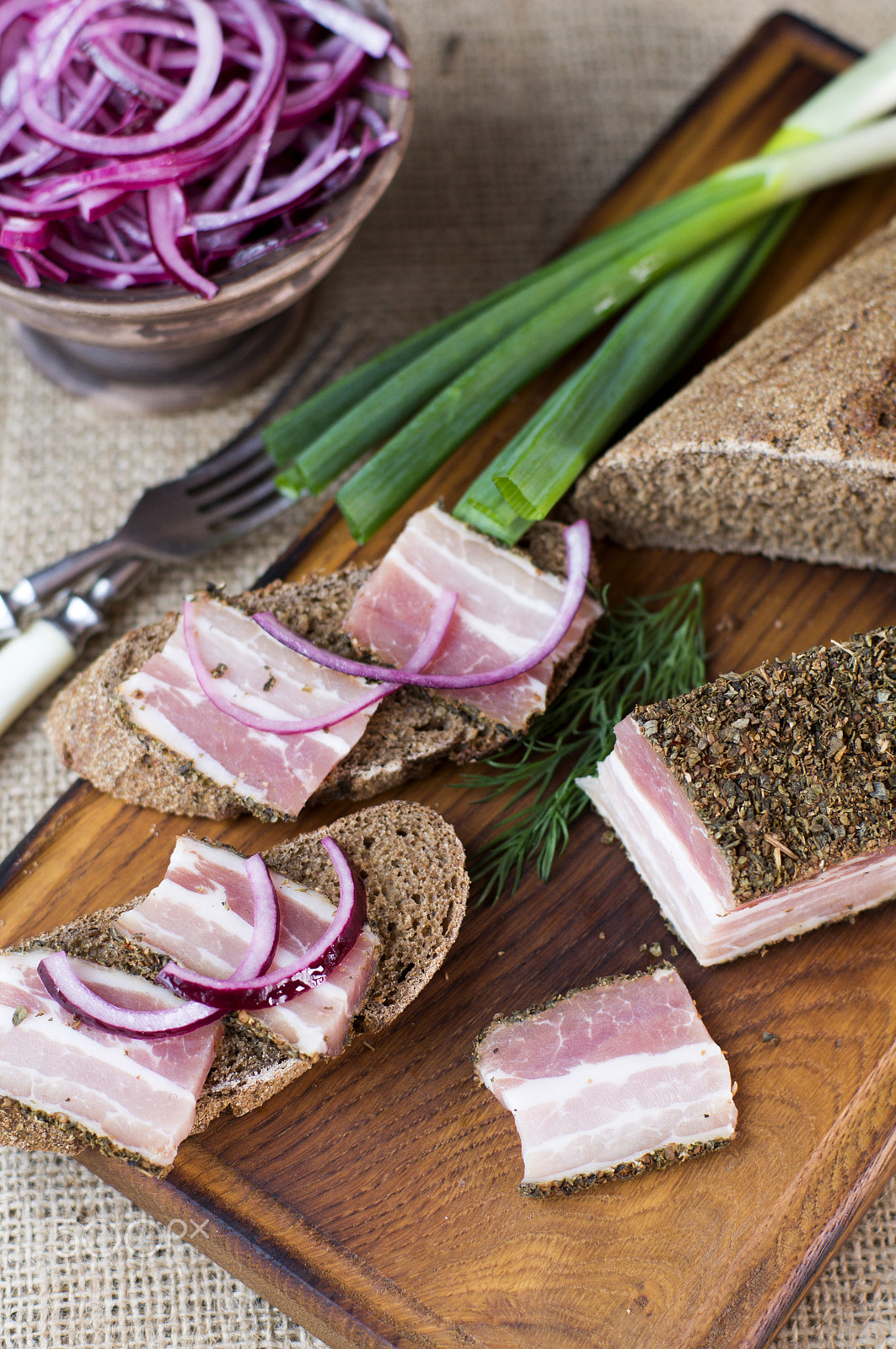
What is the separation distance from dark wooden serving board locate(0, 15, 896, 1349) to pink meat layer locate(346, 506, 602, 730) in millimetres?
416

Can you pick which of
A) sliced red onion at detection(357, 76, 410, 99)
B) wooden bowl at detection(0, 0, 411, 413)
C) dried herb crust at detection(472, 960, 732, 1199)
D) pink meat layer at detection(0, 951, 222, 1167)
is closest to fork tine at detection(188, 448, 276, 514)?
wooden bowl at detection(0, 0, 411, 413)

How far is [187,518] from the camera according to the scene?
4.36 metres

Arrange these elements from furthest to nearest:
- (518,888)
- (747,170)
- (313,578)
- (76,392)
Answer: (76,392), (747,170), (313,578), (518,888)

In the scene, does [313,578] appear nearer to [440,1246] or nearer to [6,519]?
[6,519]

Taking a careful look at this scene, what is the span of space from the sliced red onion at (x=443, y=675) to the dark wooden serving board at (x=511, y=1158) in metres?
0.41

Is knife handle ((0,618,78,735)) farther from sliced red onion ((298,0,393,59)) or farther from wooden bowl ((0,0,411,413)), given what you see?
sliced red onion ((298,0,393,59))

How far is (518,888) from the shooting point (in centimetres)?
380

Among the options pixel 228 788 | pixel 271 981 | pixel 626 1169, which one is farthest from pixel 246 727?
pixel 626 1169

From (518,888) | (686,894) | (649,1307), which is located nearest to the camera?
(649,1307)

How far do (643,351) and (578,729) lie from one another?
1.41 meters

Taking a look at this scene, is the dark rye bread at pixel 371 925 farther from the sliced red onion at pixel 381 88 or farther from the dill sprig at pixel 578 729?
the sliced red onion at pixel 381 88

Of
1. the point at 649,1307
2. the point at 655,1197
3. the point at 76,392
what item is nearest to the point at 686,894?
the point at 655,1197

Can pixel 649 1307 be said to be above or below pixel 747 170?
below

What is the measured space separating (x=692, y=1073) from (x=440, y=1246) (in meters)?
0.87
